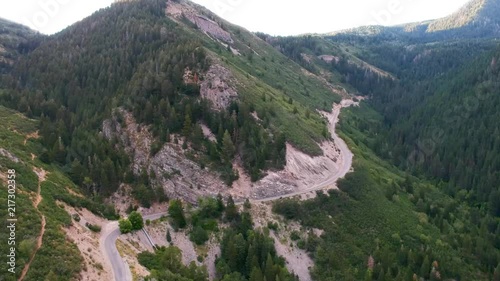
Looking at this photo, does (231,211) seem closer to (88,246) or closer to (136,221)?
(136,221)

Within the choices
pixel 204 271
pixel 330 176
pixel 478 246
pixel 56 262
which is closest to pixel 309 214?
pixel 330 176

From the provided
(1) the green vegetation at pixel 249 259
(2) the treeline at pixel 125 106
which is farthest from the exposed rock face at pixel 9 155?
(1) the green vegetation at pixel 249 259

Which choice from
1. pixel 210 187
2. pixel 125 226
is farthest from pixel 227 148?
pixel 125 226

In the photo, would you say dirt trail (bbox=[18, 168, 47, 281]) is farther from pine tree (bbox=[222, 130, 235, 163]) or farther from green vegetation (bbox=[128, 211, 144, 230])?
pine tree (bbox=[222, 130, 235, 163])

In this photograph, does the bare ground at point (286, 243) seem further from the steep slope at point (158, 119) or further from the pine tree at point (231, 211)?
the steep slope at point (158, 119)

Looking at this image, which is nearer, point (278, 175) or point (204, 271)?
point (204, 271)

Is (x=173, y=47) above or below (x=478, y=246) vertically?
above

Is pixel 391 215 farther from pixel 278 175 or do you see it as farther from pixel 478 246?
pixel 278 175
